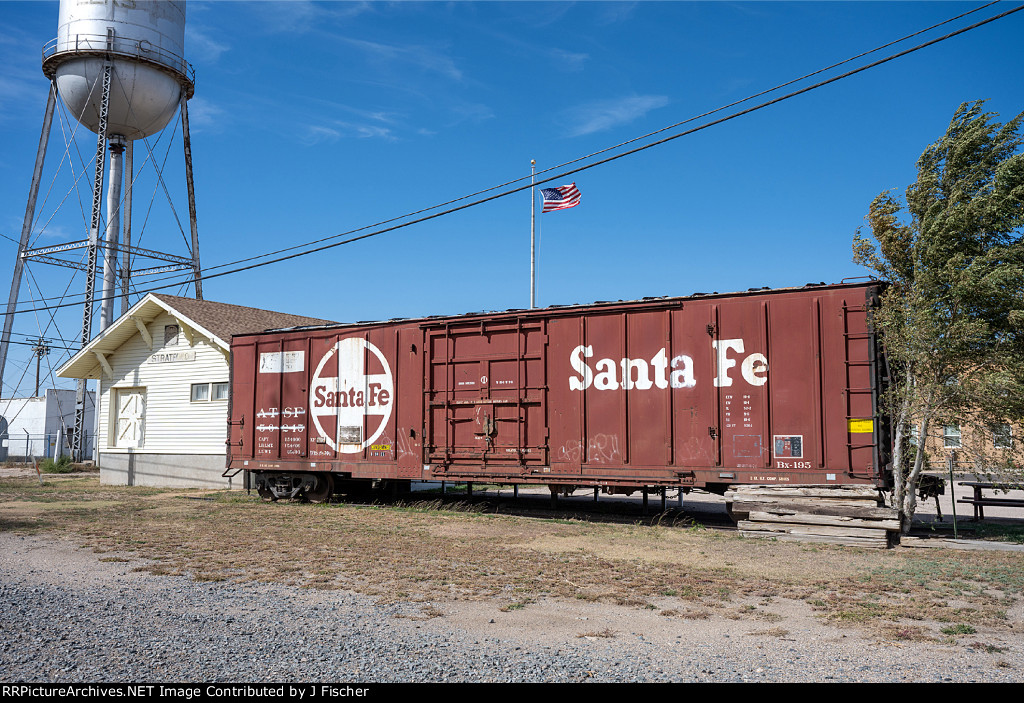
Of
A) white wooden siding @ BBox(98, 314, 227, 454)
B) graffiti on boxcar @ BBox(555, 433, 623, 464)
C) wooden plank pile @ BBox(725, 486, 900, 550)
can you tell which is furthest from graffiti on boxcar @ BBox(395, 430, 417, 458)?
white wooden siding @ BBox(98, 314, 227, 454)

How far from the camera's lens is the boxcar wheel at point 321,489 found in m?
18.4

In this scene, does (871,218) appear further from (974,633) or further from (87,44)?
Result: (87,44)

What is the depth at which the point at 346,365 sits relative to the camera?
1762 cm

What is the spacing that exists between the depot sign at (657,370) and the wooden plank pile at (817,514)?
6.47 ft

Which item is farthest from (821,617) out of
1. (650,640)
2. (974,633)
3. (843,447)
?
(843,447)

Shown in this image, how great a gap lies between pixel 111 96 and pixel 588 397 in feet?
92.3

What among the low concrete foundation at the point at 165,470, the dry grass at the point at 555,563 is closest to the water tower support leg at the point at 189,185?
the low concrete foundation at the point at 165,470

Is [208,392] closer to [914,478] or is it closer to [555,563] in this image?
[555,563]

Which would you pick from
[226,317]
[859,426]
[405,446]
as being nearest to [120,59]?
[226,317]

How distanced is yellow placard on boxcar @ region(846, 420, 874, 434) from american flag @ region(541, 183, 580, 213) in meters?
15.3

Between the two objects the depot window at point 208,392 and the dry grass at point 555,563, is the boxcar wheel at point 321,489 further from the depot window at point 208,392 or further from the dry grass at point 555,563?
the depot window at point 208,392

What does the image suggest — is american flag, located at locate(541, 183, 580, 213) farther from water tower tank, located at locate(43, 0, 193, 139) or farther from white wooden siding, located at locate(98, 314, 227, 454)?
water tower tank, located at locate(43, 0, 193, 139)

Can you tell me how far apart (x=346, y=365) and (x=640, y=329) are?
24.0 ft

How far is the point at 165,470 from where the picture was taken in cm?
2467
